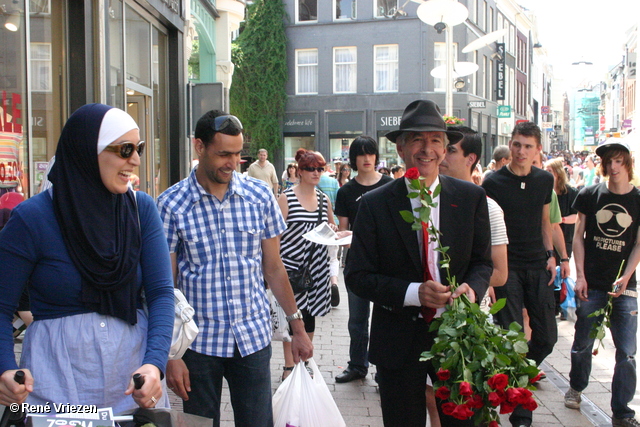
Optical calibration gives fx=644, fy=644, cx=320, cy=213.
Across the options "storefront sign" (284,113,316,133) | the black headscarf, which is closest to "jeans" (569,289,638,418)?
the black headscarf

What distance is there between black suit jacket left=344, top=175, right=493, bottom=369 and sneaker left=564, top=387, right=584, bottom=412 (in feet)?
8.82

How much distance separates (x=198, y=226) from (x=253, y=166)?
565 inches

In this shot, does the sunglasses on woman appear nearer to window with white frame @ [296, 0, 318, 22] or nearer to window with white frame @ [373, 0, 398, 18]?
window with white frame @ [373, 0, 398, 18]

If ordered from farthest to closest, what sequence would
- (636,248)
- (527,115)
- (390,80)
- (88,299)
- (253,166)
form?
(527,115) < (390,80) < (253,166) < (636,248) < (88,299)

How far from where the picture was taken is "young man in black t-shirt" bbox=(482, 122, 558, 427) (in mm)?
4895

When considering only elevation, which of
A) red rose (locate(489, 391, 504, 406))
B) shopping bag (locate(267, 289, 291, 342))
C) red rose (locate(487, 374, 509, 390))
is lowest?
shopping bag (locate(267, 289, 291, 342))

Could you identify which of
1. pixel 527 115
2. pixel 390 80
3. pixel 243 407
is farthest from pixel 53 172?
pixel 527 115

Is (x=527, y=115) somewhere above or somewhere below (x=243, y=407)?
above

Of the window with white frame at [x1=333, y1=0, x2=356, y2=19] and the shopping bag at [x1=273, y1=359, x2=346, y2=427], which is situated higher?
the window with white frame at [x1=333, y1=0, x2=356, y2=19]

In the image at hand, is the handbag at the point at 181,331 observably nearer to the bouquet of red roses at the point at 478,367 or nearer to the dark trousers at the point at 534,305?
the bouquet of red roses at the point at 478,367

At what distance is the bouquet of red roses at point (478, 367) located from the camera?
249 centimetres

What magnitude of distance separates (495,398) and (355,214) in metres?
3.62

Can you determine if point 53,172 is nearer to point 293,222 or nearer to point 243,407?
point 243,407

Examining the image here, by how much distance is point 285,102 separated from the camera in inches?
1272
